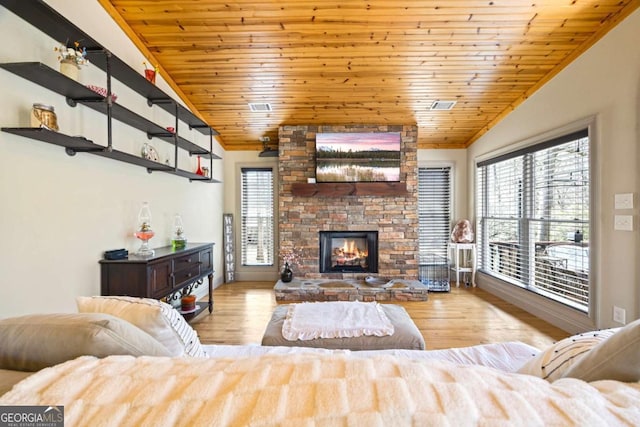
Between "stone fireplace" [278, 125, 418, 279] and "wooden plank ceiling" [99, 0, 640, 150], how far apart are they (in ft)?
1.67

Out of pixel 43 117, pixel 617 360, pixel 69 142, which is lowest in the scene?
pixel 617 360

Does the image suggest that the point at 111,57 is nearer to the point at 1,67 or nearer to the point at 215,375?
the point at 1,67

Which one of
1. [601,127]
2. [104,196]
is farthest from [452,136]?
[104,196]

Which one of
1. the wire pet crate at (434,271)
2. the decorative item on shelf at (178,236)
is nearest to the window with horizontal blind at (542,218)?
the wire pet crate at (434,271)

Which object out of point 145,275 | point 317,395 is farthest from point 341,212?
point 317,395

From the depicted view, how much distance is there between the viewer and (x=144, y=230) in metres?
2.55

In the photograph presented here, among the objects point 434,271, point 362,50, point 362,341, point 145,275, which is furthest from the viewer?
point 434,271

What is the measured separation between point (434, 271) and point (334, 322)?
3334mm

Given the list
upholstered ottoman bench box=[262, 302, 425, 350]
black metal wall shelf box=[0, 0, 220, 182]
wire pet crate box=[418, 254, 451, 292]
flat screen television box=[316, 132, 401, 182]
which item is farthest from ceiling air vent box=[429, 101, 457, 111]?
black metal wall shelf box=[0, 0, 220, 182]

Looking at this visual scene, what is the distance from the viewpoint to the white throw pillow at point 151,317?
1.07m

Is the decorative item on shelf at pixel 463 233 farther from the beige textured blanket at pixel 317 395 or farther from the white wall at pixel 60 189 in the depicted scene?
the white wall at pixel 60 189

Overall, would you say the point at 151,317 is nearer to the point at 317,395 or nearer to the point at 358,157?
the point at 317,395

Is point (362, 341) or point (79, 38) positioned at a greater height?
point (79, 38)

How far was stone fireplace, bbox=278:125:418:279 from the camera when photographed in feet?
14.9
